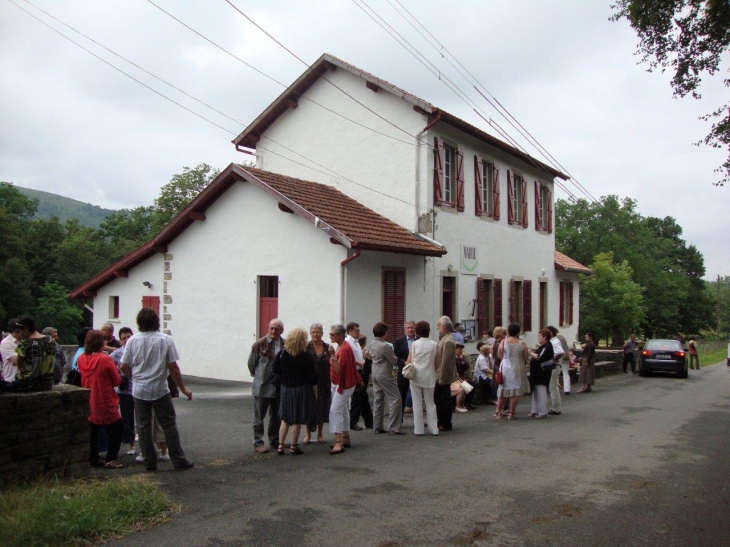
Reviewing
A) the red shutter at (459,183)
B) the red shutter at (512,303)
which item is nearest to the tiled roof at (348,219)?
the red shutter at (459,183)

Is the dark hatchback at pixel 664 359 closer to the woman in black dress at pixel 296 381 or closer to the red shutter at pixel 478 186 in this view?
the red shutter at pixel 478 186

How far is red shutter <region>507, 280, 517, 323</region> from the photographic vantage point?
80.6 feet

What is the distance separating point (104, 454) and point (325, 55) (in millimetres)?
14333

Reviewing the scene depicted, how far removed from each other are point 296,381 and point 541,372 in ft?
18.7

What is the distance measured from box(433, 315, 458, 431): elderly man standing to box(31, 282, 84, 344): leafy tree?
1693 inches

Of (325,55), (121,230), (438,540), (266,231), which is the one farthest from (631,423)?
(121,230)

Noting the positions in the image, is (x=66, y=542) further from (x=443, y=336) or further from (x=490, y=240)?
(x=490, y=240)

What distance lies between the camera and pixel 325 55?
19.9 metres

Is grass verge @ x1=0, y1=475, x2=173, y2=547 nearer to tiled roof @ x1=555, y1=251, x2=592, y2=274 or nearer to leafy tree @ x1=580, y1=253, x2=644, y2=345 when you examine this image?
tiled roof @ x1=555, y1=251, x2=592, y2=274

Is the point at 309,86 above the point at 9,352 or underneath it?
above

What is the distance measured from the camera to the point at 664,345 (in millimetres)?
28047

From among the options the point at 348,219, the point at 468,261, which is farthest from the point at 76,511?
the point at 468,261

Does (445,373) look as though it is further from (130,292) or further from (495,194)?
(495,194)

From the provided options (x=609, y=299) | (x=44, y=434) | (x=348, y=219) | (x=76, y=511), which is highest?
(x=348, y=219)
